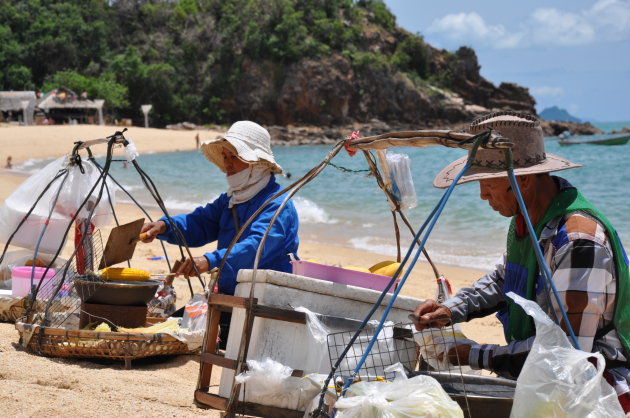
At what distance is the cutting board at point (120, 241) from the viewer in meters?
3.67

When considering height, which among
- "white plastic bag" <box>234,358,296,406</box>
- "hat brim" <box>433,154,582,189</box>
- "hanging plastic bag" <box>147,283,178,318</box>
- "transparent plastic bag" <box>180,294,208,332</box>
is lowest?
"hanging plastic bag" <box>147,283,178,318</box>

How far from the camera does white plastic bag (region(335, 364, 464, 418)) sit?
1908mm

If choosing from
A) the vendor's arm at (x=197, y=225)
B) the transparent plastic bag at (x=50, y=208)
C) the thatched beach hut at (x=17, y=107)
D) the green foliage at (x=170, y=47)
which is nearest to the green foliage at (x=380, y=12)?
the green foliage at (x=170, y=47)

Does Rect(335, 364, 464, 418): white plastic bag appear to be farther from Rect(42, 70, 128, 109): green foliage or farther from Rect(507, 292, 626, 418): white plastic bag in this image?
Rect(42, 70, 128, 109): green foliage

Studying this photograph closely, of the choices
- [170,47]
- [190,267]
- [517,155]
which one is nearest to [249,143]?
[190,267]

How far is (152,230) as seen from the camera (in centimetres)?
387

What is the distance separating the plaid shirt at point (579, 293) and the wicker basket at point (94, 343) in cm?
193

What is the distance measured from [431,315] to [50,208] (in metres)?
3.23

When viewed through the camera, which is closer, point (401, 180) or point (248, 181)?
point (401, 180)

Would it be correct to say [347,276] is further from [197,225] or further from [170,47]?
[170,47]

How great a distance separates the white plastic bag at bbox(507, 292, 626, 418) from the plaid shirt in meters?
0.12

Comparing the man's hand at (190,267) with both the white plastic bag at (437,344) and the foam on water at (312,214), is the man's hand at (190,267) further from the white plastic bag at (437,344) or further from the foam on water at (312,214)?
the foam on water at (312,214)

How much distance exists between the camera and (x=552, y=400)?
1908 millimetres

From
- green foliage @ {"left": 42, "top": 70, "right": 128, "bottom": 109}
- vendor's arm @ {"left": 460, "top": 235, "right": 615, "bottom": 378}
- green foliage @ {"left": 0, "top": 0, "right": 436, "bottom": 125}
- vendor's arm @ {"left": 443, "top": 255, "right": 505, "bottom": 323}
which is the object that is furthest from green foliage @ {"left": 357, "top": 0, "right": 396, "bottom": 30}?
vendor's arm @ {"left": 460, "top": 235, "right": 615, "bottom": 378}
